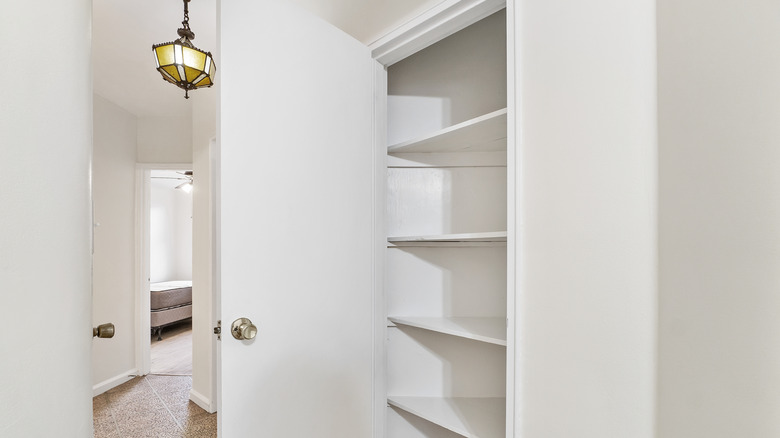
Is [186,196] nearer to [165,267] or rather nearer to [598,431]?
[165,267]

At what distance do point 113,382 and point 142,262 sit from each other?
3.68 ft

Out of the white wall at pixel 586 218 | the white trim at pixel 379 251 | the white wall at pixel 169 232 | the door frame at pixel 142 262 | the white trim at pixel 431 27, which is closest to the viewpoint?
the white wall at pixel 586 218

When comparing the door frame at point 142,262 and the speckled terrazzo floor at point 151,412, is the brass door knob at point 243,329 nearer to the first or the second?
the speckled terrazzo floor at point 151,412

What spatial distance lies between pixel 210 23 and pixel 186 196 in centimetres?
569

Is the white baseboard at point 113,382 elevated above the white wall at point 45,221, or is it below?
below

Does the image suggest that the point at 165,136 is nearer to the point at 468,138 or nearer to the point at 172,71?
the point at 172,71

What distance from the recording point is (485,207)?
5.66ft

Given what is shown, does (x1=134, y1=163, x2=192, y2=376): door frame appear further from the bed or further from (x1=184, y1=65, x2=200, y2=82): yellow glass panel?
(x1=184, y1=65, x2=200, y2=82): yellow glass panel

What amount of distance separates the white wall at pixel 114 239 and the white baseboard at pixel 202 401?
0.93m

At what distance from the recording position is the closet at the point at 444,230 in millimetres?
1688

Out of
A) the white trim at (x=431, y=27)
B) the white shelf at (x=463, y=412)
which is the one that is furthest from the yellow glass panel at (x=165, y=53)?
the white shelf at (x=463, y=412)

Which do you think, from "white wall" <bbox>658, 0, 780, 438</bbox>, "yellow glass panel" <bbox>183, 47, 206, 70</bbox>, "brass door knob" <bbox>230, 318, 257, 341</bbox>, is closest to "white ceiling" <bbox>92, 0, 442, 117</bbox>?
"yellow glass panel" <bbox>183, 47, 206, 70</bbox>

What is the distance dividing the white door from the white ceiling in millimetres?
170

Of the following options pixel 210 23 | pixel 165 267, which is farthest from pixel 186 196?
pixel 210 23
